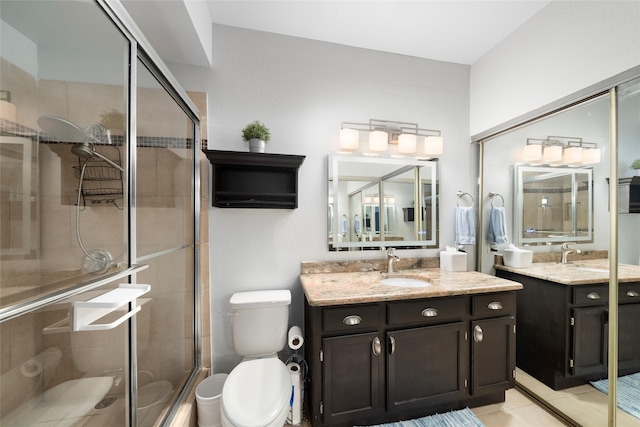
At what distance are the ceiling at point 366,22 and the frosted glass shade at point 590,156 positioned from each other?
1.05 meters

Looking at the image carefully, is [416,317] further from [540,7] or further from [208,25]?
[208,25]

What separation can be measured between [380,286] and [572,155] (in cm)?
155

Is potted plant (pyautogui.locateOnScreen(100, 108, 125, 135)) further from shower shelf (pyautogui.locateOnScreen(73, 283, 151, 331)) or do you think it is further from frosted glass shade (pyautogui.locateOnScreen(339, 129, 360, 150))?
frosted glass shade (pyautogui.locateOnScreen(339, 129, 360, 150))

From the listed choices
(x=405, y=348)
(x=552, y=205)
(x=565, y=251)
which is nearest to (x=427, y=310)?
(x=405, y=348)

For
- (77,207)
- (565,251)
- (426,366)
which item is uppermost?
(77,207)

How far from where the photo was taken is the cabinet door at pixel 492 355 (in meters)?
1.55

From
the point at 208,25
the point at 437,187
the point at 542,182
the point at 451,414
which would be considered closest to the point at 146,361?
the point at 451,414

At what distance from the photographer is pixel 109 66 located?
109 cm

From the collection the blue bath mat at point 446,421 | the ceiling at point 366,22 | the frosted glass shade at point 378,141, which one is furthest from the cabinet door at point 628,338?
the ceiling at point 366,22

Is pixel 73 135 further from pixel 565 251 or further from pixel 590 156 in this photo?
pixel 565 251

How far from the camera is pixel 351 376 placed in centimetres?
138

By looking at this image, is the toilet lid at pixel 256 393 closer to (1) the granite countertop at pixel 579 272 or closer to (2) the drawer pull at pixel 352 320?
(2) the drawer pull at pixel 352 320

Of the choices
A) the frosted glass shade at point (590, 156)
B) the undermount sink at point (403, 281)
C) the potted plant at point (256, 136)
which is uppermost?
the potted plant at point (256, 136)

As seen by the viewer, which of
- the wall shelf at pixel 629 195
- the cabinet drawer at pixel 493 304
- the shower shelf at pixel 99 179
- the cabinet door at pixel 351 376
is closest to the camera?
the shower shelf at pixel 99 179
